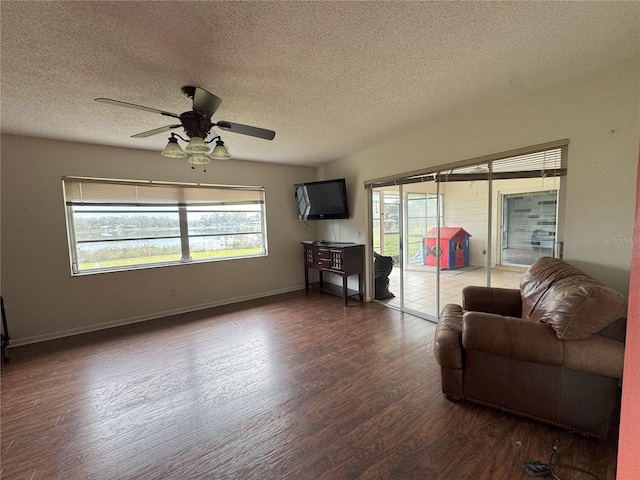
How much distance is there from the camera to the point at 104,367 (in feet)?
8.48

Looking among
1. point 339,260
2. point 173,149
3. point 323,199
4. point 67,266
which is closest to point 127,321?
point 67,266

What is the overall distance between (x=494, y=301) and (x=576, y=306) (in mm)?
930

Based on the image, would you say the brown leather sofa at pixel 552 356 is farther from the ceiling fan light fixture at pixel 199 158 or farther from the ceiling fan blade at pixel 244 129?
the ceiling fan light fixture at pixel 199 158

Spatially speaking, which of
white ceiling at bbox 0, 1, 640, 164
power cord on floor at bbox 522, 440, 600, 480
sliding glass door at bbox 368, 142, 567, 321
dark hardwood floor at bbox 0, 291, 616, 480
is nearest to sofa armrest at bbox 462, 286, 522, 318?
sliding glass door at bbox 368, 142, 567, 321

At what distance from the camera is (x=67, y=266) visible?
334cm

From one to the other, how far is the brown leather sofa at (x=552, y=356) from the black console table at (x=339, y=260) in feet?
7.18

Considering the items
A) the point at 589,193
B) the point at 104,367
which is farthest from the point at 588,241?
the point at 104,367

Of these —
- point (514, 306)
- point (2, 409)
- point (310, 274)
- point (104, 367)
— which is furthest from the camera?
point (310, 274)

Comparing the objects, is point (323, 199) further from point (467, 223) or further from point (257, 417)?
point (257, 417)

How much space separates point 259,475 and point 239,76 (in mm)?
2597

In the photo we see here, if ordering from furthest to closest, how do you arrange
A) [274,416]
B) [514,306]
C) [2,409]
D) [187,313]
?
[187,313]
[514,306]
[2,409]
[274,416]

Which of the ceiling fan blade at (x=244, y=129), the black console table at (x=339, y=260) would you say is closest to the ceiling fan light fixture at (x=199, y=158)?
the ceiling fan blade at (x=244, y=129)

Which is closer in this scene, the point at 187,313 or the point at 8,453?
the point at 8,453

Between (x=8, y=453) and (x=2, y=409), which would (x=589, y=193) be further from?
(x=2, y=409)
